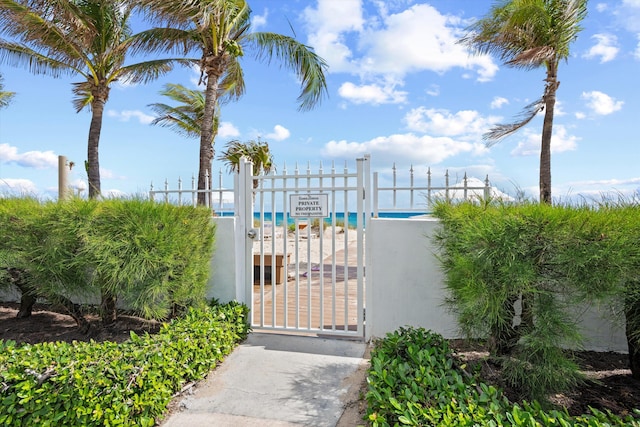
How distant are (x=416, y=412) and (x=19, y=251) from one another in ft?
14.0

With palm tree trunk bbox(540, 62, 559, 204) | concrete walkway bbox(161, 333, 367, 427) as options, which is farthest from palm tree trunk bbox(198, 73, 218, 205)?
palm tree trunk bbox(540, 62, 559, 204)

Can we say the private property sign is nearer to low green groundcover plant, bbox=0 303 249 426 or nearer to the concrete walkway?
the concrete walkway

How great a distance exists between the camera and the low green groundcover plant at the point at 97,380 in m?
2.69

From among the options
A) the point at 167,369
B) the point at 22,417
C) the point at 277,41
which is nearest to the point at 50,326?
the point at 22,417

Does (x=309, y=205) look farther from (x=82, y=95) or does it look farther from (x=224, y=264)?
(x=82, y=95)

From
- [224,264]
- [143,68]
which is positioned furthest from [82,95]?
[224,264]

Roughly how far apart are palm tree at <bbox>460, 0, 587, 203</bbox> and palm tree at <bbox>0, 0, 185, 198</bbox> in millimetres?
8298

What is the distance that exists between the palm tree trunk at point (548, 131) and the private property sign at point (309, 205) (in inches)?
276

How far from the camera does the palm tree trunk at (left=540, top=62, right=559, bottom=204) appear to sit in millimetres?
8945

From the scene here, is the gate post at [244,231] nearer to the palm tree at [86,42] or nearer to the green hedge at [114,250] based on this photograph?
the green hedge at [114,250]

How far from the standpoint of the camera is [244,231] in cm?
444

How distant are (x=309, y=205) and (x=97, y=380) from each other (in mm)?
2468

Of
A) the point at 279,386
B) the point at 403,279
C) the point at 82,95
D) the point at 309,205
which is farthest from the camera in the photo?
the point at 82,95

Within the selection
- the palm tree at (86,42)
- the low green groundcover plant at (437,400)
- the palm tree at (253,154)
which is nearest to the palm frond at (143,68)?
the palm tree at (86,42)
